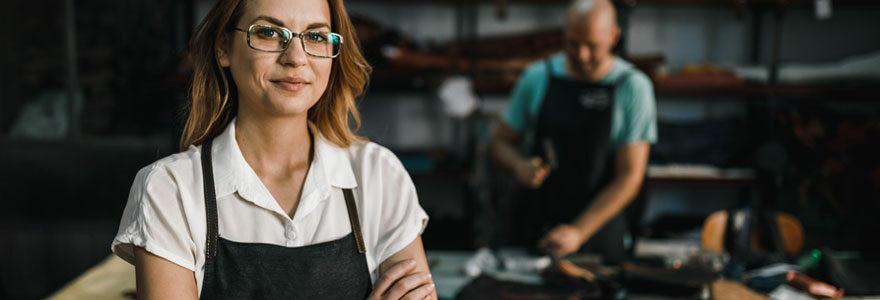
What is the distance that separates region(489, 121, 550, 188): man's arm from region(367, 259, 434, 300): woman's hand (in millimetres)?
1076

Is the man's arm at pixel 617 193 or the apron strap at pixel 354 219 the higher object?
the apron strap at pixel 354 219

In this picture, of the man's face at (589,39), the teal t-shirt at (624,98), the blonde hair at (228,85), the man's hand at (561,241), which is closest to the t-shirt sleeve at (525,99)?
the teal t-shirt at (624,98)

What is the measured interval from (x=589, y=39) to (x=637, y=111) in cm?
34

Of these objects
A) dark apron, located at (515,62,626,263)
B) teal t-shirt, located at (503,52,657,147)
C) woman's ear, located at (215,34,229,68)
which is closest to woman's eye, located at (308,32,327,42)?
woman's ear, located at (215,34,229,68)

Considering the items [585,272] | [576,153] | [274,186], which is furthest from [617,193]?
[274,186]

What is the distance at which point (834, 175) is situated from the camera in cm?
324

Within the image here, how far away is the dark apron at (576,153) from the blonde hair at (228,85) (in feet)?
4.23

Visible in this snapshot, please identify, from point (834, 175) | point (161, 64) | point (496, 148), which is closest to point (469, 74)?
point (496, 148)

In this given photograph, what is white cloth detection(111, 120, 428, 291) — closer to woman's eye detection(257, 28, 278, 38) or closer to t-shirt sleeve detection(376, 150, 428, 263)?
t-shirt sleeve detection(376, 150, 428, 263)

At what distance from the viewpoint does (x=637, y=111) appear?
2.21 m

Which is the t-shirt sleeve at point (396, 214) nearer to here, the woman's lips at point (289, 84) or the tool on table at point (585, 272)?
the woman's lips at point (289, 84)

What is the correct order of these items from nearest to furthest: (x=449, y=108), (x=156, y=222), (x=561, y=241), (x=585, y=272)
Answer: (x=156, y=222)
(x=585, y=272)
(x=561, y=241)
(x=449, y=108)

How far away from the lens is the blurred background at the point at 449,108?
3.13 meters

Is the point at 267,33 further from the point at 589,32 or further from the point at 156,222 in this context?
the point at 589,32
